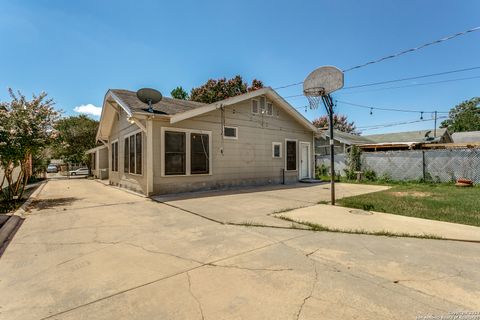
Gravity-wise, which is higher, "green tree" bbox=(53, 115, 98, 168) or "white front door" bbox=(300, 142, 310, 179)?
"green tree" bbox=(53, 115, 98, 168)

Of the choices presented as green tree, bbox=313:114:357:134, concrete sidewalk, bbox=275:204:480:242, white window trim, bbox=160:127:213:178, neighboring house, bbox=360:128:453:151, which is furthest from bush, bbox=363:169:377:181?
green tree, bbox=313:114:357:134

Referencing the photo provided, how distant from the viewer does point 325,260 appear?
3.28m

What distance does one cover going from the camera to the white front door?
14.1 meters

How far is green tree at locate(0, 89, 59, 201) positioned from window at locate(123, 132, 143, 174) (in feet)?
8.91

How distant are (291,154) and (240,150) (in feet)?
12.2

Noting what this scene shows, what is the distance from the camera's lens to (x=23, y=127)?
730 cm

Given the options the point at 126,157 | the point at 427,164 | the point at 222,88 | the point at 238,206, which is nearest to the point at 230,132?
the point at 238,206

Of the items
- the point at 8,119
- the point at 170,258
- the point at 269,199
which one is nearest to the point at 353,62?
the point at 269,199

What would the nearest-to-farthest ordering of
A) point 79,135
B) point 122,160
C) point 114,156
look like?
point 122,160
point 114,156
point 79,135

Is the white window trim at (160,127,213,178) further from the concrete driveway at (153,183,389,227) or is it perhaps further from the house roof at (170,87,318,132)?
the concrete driveway at (153,183,389,227)

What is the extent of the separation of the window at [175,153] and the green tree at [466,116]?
53.0 m

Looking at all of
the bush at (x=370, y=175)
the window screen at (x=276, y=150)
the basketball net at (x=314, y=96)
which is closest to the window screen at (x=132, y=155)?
the window screen at (x=276, y=150)

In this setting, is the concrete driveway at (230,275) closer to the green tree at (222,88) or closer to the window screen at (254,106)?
the window screen at (254,106)

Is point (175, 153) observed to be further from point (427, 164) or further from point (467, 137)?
point (467, 137)
